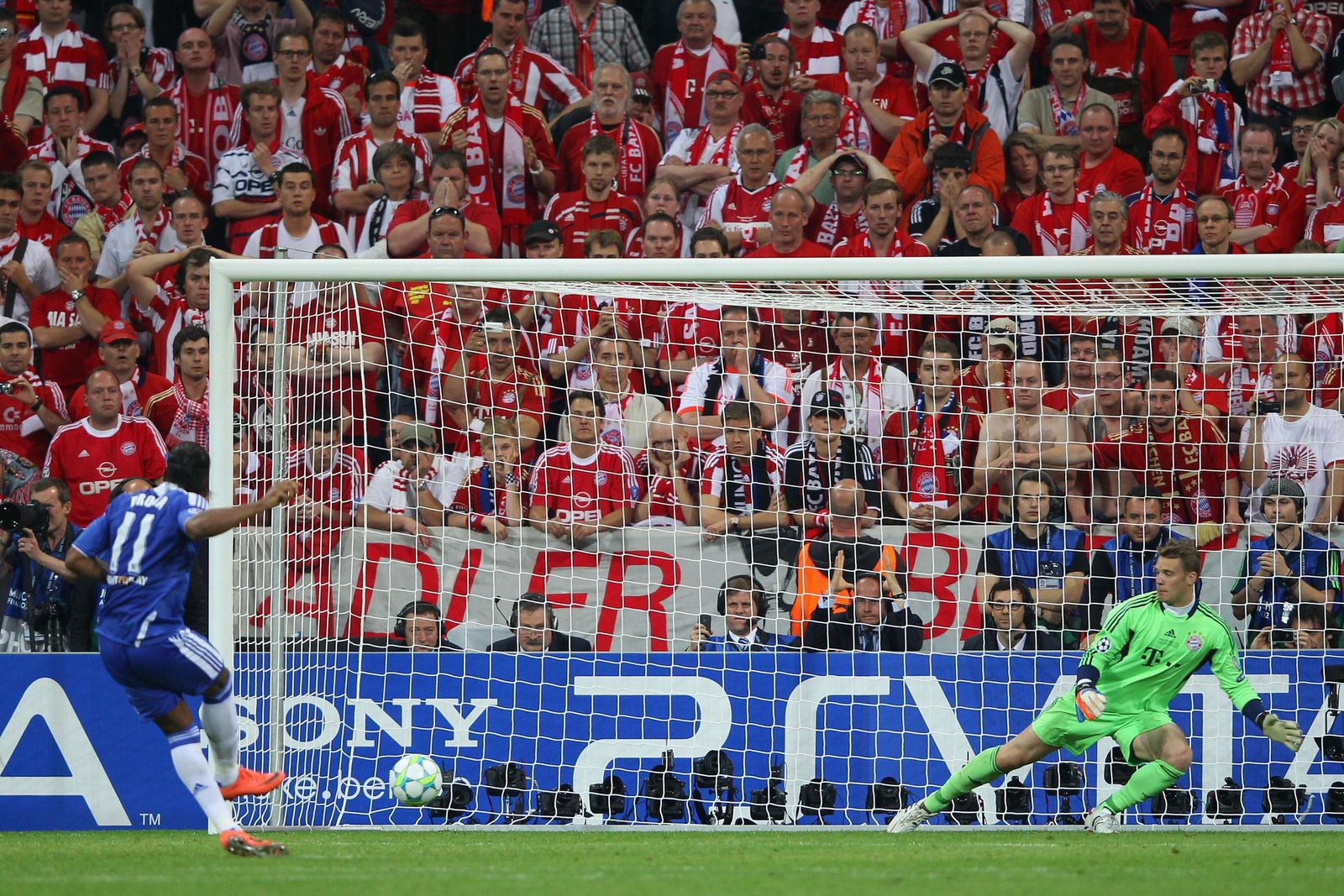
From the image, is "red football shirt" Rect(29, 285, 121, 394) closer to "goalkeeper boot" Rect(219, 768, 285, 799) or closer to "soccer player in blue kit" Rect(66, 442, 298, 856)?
"soccer player in blue kit" Rect(66, 442, 298, 856)

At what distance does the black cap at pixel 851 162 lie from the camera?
12.2 metres

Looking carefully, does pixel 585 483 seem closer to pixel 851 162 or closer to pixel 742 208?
pixel 742 208

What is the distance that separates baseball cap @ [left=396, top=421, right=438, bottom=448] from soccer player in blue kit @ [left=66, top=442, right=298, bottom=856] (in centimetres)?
260

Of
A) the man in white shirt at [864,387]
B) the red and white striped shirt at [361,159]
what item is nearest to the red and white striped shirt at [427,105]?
the red and white striped shirt at [361,159]

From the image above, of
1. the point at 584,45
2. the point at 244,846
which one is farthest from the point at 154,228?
the point at 244,846

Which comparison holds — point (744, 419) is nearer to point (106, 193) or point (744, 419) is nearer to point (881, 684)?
point (881, 684)

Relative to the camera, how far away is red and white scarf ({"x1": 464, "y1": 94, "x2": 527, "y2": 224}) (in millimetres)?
12859

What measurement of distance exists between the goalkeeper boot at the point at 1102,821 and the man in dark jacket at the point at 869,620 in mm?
1471

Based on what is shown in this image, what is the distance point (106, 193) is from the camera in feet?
42.6

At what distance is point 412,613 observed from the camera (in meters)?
9.92

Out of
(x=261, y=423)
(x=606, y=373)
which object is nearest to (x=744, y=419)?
(x=606, y=373)

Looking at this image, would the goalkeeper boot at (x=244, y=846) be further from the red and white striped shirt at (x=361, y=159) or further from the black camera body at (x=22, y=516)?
the red and white striped shirt at (x=361, y=159)

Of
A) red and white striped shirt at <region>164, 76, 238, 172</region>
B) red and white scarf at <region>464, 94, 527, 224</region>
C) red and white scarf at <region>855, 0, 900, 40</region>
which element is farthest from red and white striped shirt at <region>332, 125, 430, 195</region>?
red and white scarf at <region>855, 0, 900, 40</region>

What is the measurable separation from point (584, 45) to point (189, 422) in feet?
15.8
